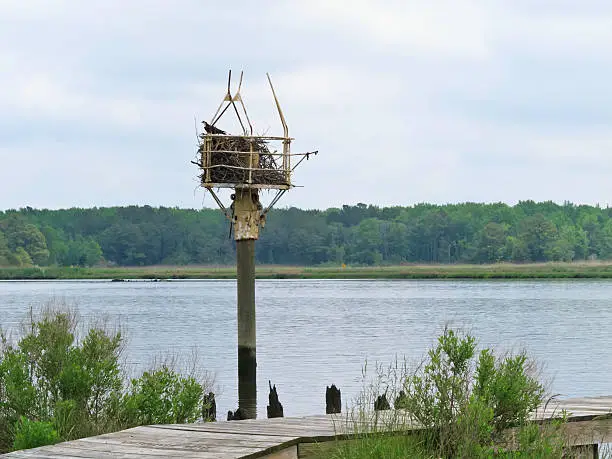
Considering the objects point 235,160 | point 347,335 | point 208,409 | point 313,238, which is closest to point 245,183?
point 235,160

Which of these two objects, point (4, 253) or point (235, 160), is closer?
point (235, 160)

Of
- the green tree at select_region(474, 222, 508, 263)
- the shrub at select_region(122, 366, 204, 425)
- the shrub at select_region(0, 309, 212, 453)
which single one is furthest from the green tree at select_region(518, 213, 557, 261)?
the shrub at select_region(0, 309, 212, 453)

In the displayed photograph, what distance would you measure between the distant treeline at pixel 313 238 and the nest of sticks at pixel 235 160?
12298 centimetres

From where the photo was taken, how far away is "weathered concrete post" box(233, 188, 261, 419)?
51.8 ft

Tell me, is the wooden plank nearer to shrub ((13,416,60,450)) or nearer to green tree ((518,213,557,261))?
shrub ((13,416,60,450))

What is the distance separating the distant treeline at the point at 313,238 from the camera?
490 feet

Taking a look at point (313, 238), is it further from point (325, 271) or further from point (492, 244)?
point (492, 244)

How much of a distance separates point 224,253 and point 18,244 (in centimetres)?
3142

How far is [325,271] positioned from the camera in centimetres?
14838

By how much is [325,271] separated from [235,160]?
132769mm

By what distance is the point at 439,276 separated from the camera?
14338 cm

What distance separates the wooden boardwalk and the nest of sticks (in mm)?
6528

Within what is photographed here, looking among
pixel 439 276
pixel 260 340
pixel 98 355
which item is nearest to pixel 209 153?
pixel 98 355

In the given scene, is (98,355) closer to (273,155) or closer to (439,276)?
(273,155)
